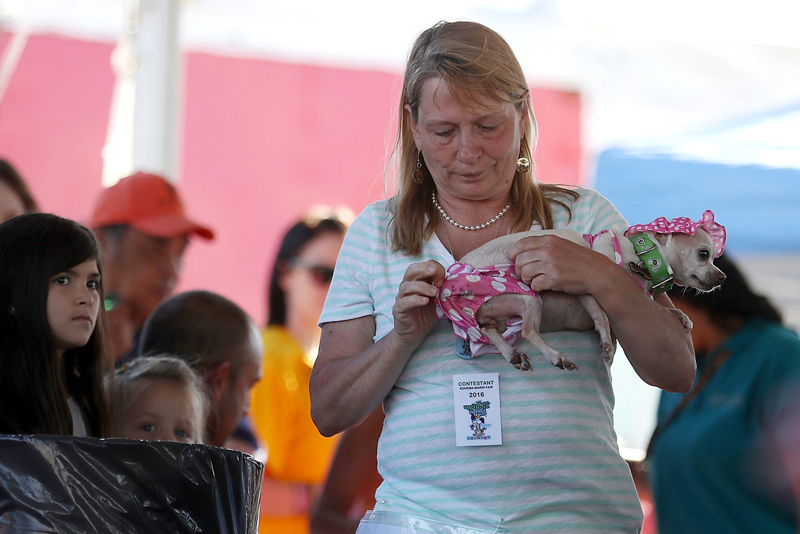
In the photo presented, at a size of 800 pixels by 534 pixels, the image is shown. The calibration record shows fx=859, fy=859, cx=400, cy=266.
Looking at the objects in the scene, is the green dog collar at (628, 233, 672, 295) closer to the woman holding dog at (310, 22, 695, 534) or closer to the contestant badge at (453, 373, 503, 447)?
the woman holding dog at (310, 22, 695, 534)

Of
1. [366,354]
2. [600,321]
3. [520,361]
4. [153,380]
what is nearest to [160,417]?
[153,380]

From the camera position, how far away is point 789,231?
355 centimetres

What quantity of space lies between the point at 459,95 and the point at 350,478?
1.69 m

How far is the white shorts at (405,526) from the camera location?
1406mm

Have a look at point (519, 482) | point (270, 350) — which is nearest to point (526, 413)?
point (519, 482)

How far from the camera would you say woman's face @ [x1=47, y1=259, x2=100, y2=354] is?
6.00ft

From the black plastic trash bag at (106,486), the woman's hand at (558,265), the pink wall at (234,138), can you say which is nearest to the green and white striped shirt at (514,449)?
the woman's hand at (558,265)

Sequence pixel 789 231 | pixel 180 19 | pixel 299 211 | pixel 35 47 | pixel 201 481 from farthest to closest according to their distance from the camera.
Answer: pixel 299 211
pixel 35 47
pixel 180 19
pixel 789 231
pixel 201 481

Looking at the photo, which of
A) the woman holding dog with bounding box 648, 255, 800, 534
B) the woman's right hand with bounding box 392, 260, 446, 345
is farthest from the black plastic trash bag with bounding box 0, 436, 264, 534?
the woman holding dog with bounding box 648, 255, 800, 534

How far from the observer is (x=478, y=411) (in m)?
1.43

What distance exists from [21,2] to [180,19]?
1.14m

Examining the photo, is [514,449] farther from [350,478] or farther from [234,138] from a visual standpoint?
[234,138]

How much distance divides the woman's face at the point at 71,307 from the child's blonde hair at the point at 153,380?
0.98 ft

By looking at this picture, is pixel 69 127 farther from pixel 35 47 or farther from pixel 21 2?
pixel 21 2
